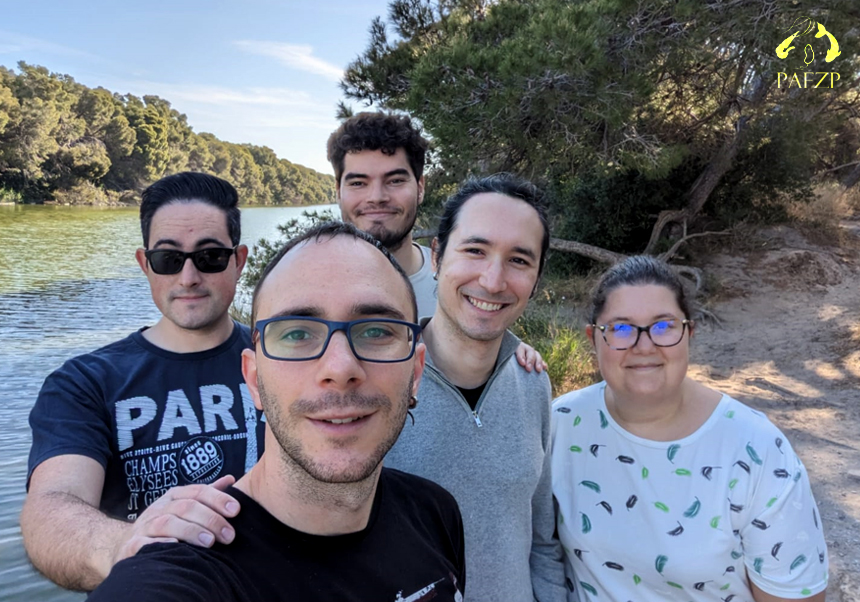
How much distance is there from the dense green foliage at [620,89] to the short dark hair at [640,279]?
4412 mm

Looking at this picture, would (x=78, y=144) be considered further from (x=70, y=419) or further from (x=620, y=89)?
(x=70, y=419)

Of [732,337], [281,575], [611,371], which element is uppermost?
[611,371]

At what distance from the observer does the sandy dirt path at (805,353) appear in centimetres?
433

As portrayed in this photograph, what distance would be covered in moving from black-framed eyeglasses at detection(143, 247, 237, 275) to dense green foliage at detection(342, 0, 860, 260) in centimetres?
476

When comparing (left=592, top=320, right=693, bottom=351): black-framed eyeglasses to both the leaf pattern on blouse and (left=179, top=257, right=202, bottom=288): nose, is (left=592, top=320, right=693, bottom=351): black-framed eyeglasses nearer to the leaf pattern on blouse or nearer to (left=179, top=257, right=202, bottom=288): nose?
the leaf pattern on blouse

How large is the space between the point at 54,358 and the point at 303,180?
381ft

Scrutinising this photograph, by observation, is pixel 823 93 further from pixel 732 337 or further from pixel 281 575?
pixel 281 575

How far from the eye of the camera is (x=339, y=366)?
1.12 m

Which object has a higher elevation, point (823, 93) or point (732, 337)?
point (823, 93)

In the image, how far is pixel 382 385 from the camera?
1172mm

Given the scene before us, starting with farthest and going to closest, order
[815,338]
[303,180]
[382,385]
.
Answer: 1. [303,180]
2. [815,338]
3. [382,385]

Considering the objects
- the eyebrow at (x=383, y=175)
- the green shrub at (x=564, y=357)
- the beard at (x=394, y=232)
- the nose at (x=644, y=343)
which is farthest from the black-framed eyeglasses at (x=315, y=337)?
the green shrub at (x=564, y=357)

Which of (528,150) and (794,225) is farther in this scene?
(794,225)

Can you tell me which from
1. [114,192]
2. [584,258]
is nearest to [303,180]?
[114,192]
